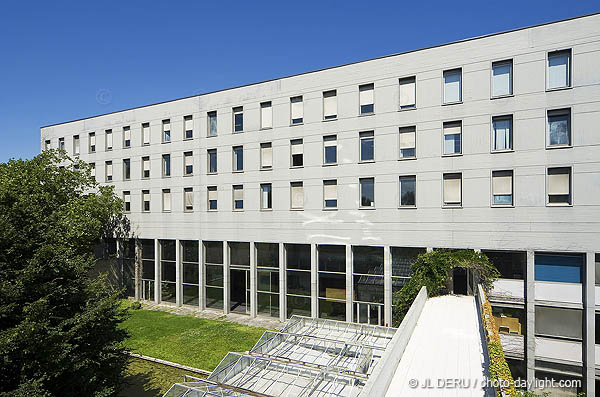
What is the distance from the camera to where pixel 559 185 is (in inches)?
680

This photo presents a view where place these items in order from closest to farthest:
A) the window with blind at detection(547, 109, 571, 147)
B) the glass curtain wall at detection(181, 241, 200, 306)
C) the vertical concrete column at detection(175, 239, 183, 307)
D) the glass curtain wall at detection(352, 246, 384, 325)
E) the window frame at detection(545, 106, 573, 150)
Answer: the window frame at detection(545, 106, 573, 150) → the window with blind at detection(547, 109, 571, 147) → the glass curtain wall at detection(352, 246, 384, 325) → the glass curtain wall at detection(181, 241, 200, 306) → the vertical concrete column at detection(175, 239, 183, 307)

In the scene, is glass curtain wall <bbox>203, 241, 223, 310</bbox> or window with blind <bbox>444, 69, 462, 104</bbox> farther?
glass curtain wall <bbox>203, 241, 223, 310</bbox>

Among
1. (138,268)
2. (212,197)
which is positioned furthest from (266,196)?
(138,268)

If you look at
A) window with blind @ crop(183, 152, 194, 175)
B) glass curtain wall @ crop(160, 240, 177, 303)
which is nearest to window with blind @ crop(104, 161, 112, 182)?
glass curtain wall @ crop(160, 240, 177, 303)

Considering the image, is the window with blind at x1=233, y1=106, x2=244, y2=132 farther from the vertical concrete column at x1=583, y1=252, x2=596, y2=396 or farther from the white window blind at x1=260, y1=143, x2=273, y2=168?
the vertical concrete column at x1=583, y1=252, x2=596, y2=396

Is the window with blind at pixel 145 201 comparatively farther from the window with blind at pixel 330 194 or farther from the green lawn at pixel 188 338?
the window with blind at pixel 330 194

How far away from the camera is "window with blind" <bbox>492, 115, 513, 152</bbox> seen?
Result: 1838 centimetres

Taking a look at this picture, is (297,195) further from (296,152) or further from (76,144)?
(76,144)

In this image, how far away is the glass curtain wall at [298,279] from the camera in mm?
23406

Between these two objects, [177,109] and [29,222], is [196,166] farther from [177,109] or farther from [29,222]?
[29,222]

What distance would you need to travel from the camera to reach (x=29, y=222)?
38.9ft

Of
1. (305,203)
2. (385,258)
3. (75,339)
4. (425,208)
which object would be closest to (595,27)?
(425,208)

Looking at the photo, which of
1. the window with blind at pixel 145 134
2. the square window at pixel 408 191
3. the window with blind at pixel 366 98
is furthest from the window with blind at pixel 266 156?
the window with blind at pixel 145 134

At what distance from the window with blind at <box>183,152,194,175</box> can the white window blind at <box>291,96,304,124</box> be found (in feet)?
29.7
